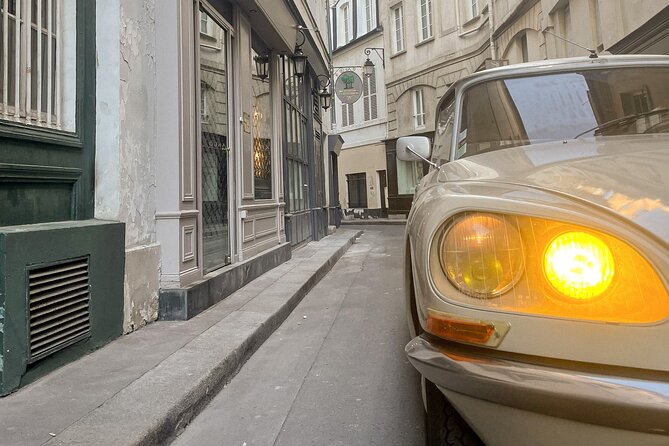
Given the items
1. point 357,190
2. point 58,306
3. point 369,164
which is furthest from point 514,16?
point 58,306

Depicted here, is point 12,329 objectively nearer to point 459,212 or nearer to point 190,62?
point 459,212

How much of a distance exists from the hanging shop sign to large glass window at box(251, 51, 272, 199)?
7.35 metres

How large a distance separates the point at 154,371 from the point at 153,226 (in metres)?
1.60

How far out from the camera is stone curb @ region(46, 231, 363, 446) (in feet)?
6.84

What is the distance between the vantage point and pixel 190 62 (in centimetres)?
445

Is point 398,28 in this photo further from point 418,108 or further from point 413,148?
point 413,148

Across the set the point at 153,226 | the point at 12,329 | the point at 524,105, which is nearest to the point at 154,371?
the point at 12,329

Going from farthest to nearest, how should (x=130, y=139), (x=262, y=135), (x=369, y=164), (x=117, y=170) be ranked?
(x=369, y=164) → (x=262, y=135) → (x=130, y=139) → (x=117, y=170)

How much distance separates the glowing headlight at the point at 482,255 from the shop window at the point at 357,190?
24.8 metres

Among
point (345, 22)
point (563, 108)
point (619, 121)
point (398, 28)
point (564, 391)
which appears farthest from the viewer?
point (345, 22)

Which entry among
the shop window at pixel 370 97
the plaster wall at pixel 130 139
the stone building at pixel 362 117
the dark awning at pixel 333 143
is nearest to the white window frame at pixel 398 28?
the stone building at pixel 362 117

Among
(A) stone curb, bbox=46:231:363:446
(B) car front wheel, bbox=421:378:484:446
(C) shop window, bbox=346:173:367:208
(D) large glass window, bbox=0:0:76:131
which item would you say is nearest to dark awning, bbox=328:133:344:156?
(C) shop window, bbox=346:173:367:208

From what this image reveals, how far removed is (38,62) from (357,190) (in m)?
24.2

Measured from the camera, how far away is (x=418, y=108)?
22.9 m
